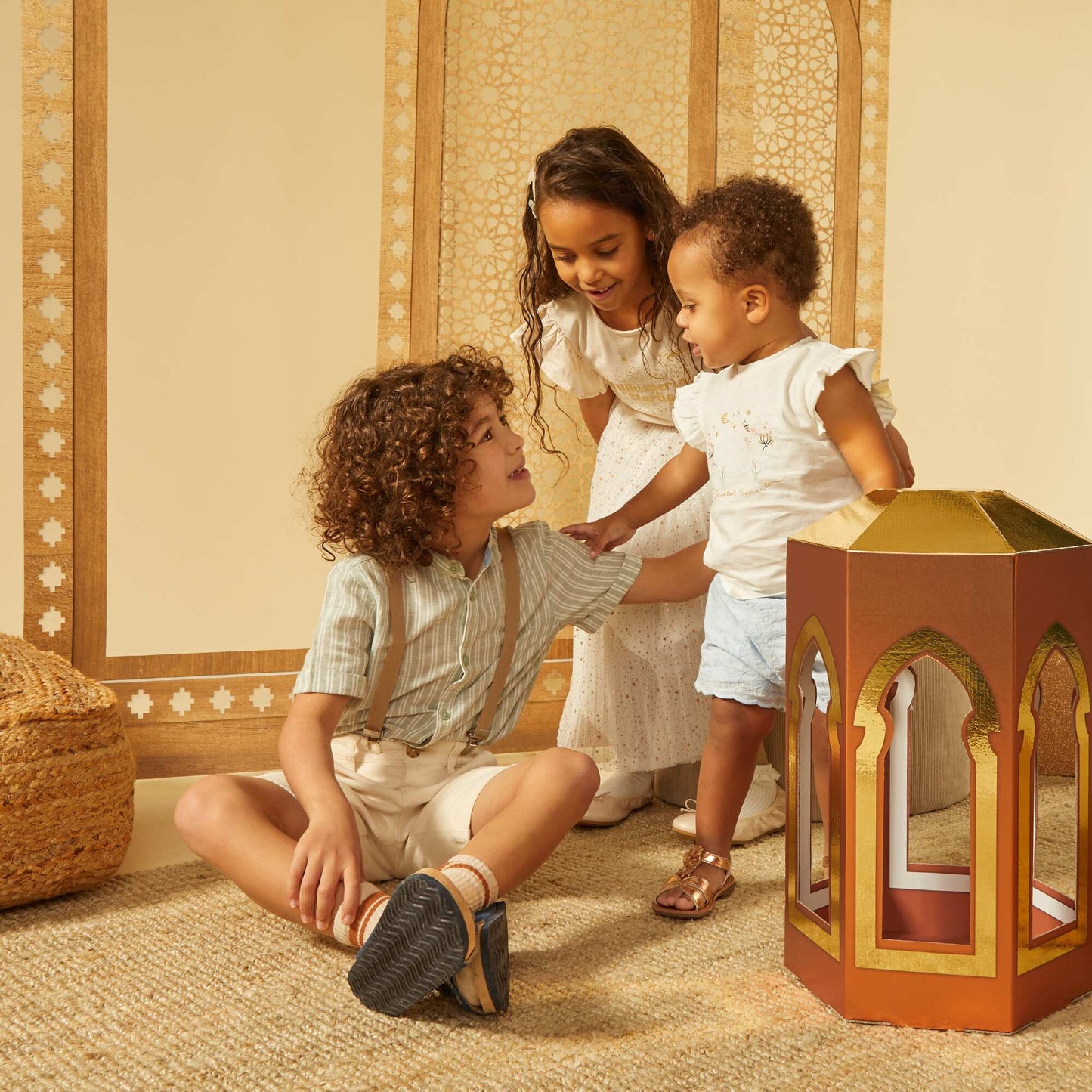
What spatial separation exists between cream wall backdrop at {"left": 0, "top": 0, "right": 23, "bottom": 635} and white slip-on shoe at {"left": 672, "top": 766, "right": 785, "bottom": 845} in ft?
3.97

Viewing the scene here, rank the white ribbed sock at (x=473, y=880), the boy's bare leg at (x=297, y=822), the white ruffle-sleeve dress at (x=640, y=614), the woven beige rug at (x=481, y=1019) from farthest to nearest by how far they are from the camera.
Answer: the white ruffle-sleeve dress at (x=640, y=614) → the boy's bare leg at (x=297, y=822) → the white ribbed sock at (x=473, y=880) → the woven beige rug at (x=481, y=1019)

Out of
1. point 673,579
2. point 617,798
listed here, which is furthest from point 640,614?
point 617,798

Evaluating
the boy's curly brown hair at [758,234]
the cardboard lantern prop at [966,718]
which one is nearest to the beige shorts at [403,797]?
the cardboard lantern prop at [966,718]

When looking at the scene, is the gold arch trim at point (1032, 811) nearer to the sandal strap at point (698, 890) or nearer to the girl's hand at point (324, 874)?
the sandal strap at point (698, 890)

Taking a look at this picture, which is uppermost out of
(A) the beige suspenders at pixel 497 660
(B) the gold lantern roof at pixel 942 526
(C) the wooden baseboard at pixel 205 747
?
(B) the gold lantern roof at pixel 942 526

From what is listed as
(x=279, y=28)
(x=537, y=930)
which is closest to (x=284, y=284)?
(x=279, y=28)

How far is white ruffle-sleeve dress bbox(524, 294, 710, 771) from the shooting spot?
1893 millimetres

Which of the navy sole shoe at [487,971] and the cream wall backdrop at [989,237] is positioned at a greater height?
the cream wall backdrop at [989,237]

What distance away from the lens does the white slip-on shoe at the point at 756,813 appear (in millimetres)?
1738

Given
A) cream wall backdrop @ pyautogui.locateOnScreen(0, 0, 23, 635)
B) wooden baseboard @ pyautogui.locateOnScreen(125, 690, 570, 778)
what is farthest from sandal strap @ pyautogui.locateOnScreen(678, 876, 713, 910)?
cream wall backdrop @ pyautogui.locateOnScreen(0, 0, 23, 635)

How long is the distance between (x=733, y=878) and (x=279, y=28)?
169cm

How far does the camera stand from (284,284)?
2176mm

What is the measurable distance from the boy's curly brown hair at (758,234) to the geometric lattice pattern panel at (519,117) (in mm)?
834

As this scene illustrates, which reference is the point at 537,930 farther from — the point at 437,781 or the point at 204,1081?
the point at 204,1081
